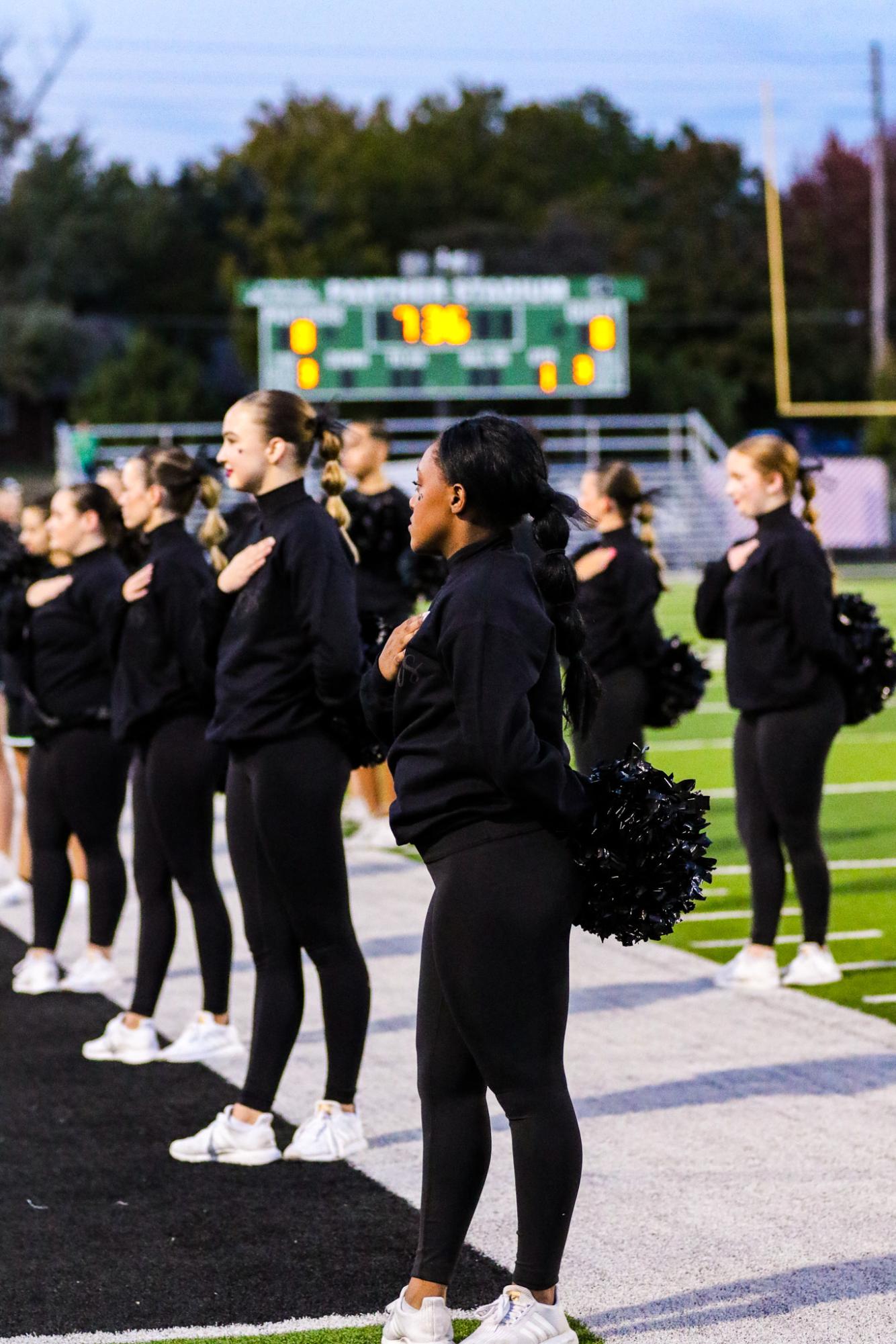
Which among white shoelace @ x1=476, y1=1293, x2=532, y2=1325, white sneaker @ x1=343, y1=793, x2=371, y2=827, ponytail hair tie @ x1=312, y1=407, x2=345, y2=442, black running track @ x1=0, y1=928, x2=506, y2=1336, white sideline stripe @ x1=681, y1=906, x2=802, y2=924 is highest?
ponytail hair tie @ x1=312, y1=407, x2=345, y2=442

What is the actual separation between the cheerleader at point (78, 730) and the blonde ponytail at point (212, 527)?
3.13 feet

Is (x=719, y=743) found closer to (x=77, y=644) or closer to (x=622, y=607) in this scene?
(x=622, y=607)

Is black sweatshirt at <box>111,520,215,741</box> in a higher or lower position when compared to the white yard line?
higher

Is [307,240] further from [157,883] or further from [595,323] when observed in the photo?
[157,883]

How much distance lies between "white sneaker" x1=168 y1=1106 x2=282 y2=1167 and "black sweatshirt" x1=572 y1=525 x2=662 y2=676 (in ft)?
10.0

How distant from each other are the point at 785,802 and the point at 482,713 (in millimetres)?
3616

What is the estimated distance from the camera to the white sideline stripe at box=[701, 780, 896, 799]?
12.0 m

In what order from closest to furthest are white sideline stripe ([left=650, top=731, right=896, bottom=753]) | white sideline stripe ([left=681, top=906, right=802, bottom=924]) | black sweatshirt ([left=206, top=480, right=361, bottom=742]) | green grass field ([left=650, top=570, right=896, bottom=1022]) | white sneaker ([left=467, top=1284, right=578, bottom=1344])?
white sneaker ([left=467, top=1284, right=578, bottom=1344])
black sweatshirt ([left=206, top=480, right=361, bottom=742])
green grass field ([left=650, top=570, right=896, bottom=1022])
white sideline stripe ([left=681, top=906, right=802, bottom=924])
white sideline stripe ([left=650, top=731, right=896, bottom=753])

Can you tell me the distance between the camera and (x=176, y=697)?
600 cm

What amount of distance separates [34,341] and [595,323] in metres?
23.8

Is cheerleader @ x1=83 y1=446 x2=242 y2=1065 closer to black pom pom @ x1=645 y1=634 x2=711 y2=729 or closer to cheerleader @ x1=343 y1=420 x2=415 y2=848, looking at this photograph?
black pom pom @ x1=645 y1=634 x2=711 y2=729

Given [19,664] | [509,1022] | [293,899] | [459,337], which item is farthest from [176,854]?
[459,337]

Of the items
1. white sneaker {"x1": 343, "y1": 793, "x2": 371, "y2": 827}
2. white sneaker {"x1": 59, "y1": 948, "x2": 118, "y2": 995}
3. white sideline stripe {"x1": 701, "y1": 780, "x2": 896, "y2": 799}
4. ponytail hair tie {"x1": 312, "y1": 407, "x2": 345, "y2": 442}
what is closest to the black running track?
white sneaker {"x1": 59, "y1": 948, "x2": 118, "y2": 995}

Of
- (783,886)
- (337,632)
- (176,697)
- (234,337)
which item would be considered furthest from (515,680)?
(234,337)
